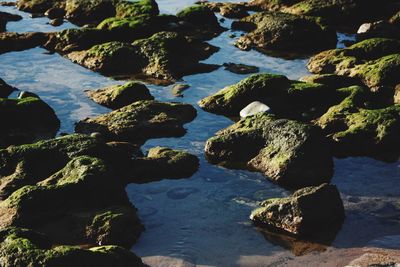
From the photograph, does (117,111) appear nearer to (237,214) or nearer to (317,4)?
(237,214)

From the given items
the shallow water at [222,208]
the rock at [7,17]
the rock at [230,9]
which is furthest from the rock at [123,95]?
the rock at [230,9]

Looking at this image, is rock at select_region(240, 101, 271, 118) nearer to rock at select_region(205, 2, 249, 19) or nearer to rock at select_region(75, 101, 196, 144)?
rock at select_region(75, 101, 196, 144)

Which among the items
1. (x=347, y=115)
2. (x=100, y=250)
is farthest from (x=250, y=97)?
(x=100, y=250)

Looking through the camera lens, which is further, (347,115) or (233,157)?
(347,115)

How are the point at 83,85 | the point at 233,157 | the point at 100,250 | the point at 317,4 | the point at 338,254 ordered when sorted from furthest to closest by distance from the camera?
the point at 317,4 < the point at 83,85 < the point at 233,157 < the point at 338,254 < the point at 100,250

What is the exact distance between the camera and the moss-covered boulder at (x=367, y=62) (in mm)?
24734

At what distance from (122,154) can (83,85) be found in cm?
879

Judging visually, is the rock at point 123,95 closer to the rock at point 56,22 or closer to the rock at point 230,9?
the rock at point 56,22

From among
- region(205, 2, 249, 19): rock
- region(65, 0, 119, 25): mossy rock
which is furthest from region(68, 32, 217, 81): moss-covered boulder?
region(205, 2, 249, 19): rock

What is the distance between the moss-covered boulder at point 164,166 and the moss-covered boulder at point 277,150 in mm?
954

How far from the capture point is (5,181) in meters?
17.6

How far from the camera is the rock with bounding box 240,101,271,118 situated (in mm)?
21525

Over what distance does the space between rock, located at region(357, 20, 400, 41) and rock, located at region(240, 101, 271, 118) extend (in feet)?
39.2

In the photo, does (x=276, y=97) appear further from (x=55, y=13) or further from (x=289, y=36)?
(x=55, y=13)
